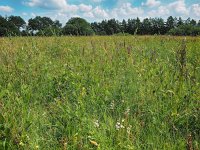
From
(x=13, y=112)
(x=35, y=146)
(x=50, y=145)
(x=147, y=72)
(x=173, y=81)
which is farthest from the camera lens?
(x=147, y=72)

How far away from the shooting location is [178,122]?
2.73 m

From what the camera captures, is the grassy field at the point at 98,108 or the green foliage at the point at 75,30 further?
the green foliage at the point at 75,30

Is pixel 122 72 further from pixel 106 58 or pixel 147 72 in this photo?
pixel 106 58

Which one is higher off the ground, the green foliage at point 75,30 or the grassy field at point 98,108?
the green foliage at point 75,30

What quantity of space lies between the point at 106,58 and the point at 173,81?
1689 millimetres

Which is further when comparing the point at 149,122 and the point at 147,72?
the point at 147,72

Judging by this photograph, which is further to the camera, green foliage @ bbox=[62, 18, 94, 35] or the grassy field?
green foliage @ bbox=[62, 18, 94, 35]

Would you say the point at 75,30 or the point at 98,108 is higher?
the point at 75,30

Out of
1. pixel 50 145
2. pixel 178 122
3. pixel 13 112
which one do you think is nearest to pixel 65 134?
pixel 50 145

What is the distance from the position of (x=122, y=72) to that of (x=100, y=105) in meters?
1.02

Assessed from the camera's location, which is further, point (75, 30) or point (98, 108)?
point (75, 30)

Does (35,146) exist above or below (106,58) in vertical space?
below

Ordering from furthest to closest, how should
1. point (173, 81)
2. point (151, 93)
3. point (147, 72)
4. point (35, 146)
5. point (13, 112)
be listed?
point (147, 72)
point (173, 81)
point (151, 93)
point (13, 112)
point (35, 146)

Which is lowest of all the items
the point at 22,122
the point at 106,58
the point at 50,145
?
the point at 50,145
